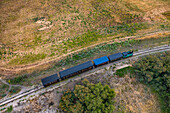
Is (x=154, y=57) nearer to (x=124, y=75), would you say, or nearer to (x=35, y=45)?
(x=124, y=75)

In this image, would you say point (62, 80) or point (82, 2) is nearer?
point (62, 80)

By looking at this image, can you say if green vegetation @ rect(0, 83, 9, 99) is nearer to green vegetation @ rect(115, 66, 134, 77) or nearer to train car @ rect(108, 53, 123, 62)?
train car @ rect(108, 53, 123, 62)

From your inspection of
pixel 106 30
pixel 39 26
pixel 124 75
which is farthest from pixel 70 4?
pixel 124 75

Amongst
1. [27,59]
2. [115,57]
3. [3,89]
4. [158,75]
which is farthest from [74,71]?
[158,75]

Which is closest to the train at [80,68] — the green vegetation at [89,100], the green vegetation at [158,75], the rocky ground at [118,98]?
the rocky ground at [118,98]

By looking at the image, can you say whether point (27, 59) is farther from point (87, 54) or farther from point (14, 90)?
point (87, 54)

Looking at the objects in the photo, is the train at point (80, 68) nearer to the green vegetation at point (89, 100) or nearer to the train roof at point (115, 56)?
the train roof at point (115, 56)
